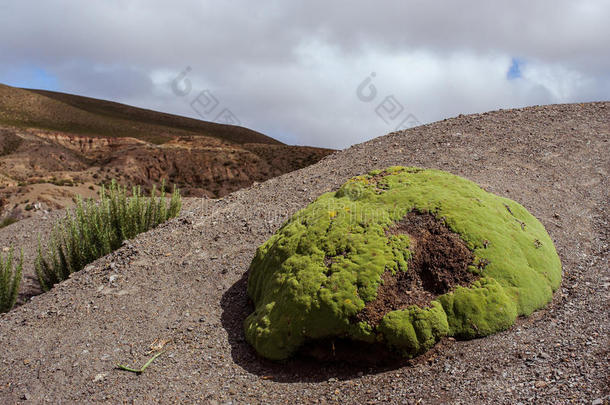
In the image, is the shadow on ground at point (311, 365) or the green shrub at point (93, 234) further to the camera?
the green shrub at point (93, 234)

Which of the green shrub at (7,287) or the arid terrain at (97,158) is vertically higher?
the arid terrain at (97,158)

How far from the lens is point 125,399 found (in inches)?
192

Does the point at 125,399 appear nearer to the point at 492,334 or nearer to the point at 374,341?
the point at 374,341

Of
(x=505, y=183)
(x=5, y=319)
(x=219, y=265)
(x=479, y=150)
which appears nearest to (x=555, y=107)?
(x=479, y=150)

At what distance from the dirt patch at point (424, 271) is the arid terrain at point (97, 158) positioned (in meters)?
17.8

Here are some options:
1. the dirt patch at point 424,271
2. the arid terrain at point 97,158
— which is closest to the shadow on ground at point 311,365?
the dirt patch at point 424,271

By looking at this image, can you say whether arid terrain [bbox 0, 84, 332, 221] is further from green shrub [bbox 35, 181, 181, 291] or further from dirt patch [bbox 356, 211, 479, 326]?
dirt patch [bbox 356, 211, 479, 326]

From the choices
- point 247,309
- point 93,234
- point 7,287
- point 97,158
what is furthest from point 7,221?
point 97,158

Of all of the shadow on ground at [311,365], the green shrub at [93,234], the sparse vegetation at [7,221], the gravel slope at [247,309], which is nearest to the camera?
the gravel slope at [247,309]

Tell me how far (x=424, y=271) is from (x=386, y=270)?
1.70ft

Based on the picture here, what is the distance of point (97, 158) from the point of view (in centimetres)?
4469

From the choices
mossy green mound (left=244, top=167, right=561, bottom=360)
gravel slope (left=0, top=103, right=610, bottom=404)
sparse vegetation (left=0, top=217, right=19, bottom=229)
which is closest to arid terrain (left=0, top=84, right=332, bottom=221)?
sparse vegetation (left=0, top=217, right=19, bottom=229)

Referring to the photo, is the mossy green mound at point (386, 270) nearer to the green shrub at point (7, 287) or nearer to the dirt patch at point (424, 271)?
the dirt patch at point (424, 271)

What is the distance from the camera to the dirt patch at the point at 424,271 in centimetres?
474
